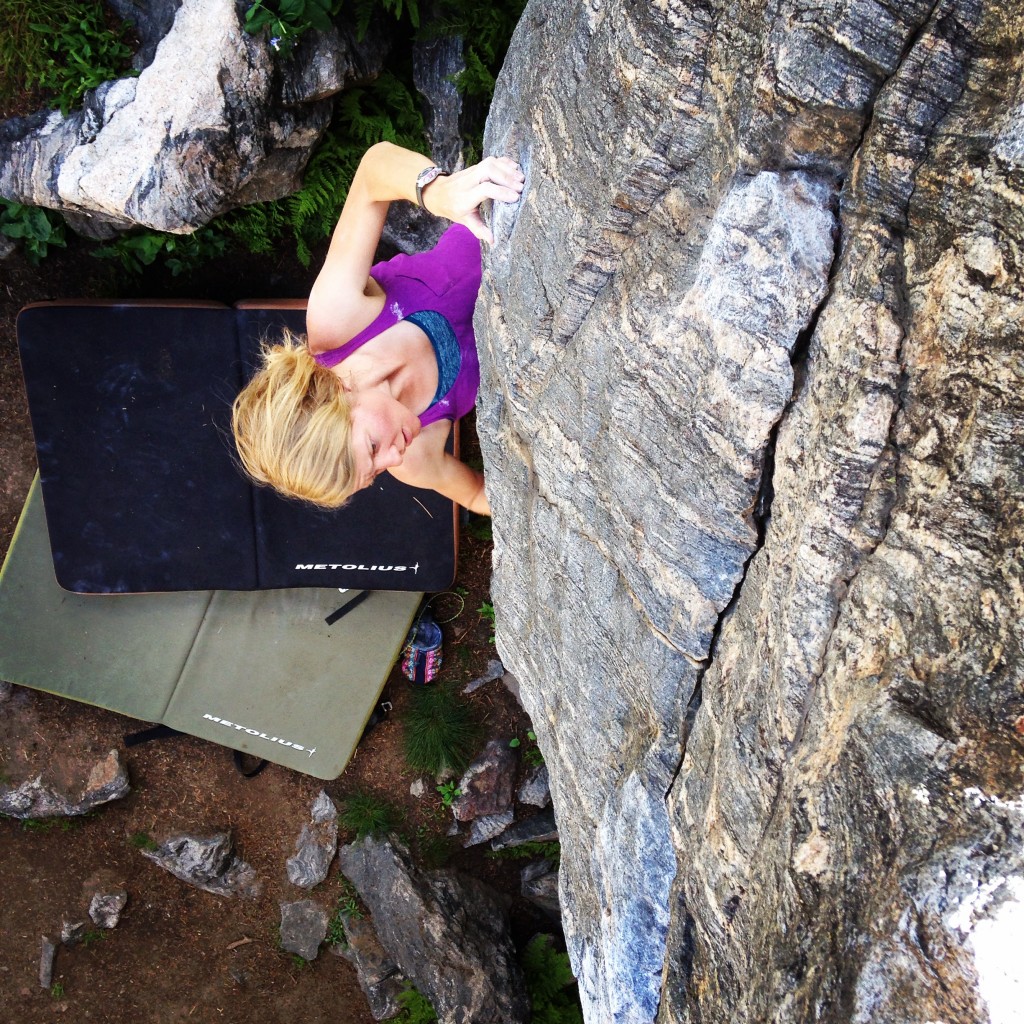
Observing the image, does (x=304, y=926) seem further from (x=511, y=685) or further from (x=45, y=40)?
(x=45, y=40)

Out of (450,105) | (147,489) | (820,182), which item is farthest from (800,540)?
(147,489)

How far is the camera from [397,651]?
523cm

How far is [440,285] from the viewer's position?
123 inches

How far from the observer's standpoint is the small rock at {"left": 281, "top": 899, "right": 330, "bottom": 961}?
557 cm

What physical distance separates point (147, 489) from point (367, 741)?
7.24 ft

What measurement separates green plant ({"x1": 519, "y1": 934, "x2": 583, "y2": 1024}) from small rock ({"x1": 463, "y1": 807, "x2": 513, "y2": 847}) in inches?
26.6

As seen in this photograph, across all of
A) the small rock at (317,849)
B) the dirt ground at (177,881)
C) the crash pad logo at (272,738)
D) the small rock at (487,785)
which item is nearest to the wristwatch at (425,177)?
the dirt ground at (177,881)

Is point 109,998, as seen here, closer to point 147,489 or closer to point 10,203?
point 147,489

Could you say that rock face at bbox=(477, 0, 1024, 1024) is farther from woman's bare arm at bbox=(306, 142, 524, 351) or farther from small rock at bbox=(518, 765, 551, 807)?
small rock at bbox=(518, 765, 551, 807)

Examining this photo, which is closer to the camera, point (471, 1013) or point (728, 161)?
point (728, 161)

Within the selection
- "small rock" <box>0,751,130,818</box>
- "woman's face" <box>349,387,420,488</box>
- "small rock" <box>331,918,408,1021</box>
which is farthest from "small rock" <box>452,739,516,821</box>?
"woman's face" <box>349,387,420,488</box>

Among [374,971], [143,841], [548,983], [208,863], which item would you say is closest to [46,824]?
[143,841]

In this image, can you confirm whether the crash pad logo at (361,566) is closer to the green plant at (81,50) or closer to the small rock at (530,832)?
the small rock at (530,832)

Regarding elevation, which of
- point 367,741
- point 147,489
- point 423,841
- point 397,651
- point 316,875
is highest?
point 147,489
